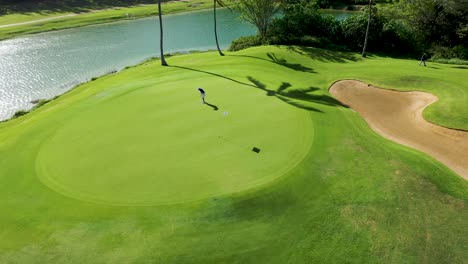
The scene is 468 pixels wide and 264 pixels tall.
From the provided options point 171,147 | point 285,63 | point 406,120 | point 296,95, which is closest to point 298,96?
point 296,95

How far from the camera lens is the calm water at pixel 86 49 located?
43.2 meters

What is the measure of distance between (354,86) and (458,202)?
1629 centimetres

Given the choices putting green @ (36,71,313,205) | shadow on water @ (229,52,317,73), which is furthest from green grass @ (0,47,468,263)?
shadow on water @ (229,52,317,73)

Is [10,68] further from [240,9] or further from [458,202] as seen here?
[458,202]

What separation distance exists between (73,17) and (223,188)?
3011 inches

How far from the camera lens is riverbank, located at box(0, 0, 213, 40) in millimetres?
70312

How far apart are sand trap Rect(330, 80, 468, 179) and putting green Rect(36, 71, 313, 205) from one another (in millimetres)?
5831

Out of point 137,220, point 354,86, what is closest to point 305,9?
point 354,86

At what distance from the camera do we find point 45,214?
51.2 ft

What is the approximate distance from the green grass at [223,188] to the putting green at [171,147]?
0.22 ft

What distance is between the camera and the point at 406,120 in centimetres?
2470

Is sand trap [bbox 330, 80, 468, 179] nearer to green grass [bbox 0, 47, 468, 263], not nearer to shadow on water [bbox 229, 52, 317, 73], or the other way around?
green grass [bbox 0, 47, 468, 263]

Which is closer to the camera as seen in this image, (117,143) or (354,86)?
(117,143)

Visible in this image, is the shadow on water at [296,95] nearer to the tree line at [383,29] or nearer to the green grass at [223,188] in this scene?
the green grass at [223,188]
